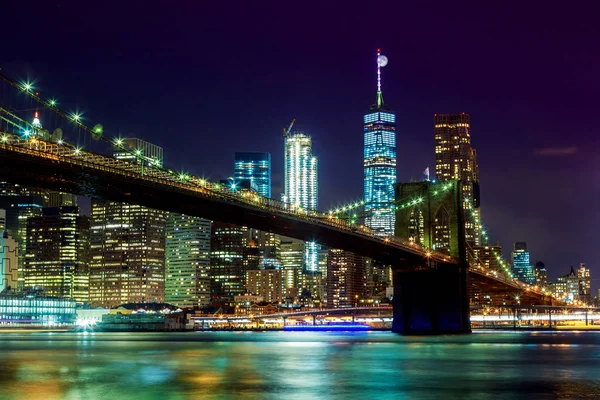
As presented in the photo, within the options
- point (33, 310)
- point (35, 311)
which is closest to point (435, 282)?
point (33, 310)

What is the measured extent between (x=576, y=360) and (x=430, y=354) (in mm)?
6766

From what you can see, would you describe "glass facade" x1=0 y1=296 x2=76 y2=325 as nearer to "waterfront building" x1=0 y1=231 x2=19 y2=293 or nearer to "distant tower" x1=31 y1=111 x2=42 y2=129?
"waterfront building" x1=0 y1=231 x2=19 y2=293

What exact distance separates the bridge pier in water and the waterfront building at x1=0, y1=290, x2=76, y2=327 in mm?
89346

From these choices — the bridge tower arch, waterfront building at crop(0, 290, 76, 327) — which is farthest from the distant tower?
waterfront building at crop(0, 290, 76, 327)

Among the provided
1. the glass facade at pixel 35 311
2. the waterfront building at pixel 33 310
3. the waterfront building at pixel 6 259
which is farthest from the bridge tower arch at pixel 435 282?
the waterfront building at pixel 6 259

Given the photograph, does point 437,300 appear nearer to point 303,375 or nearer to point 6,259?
point 303,375

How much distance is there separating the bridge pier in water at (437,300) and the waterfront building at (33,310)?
3518 inches

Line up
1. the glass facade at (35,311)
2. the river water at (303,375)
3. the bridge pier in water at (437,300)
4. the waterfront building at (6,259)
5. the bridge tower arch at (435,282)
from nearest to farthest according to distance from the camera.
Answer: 1. the river water at (303,375)
2. the bridge pier in water at (437,300)
3. the bridge tower arch at (435,282)
4. the glass facade at (35,311)
5. the waterfront building at (6,259)

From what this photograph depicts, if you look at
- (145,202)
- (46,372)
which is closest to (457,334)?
(145,202)

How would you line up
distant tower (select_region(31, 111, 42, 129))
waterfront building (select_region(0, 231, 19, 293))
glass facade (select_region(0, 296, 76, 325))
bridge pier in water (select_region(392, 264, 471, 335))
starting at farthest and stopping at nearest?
waterfront building (select_region(0, 231, 19, 293)) → glass facade (select_region(0, 296, 76, 325)) → bridge pier in water (select_region(392, 264, 471, 335)) → distant tower (select_region(31, 111, 42, 129))

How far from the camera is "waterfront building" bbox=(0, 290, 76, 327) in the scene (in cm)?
14788

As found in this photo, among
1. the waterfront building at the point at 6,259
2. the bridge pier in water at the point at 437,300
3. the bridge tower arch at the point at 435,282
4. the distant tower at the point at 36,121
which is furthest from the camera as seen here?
the waterfront building at the point at 6,259

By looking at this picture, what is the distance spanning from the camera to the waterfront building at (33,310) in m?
148

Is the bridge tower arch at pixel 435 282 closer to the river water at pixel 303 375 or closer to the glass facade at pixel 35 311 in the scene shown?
the river water at pixel 303 375
